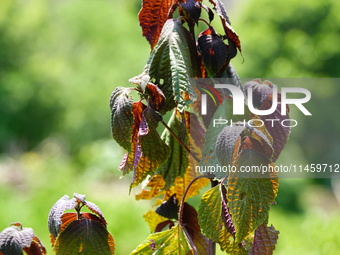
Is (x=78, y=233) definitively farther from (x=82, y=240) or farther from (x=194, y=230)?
(x=194, y=230)

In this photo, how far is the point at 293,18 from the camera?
7.04m

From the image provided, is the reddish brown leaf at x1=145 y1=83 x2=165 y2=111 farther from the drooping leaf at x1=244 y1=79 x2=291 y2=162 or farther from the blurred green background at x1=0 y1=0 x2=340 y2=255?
the blurred green background at x1=0 y1=0 x2=340 y2=255

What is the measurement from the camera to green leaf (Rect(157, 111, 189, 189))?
715 millimetres

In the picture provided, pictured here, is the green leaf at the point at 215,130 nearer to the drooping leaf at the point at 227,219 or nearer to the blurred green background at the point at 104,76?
the drooping leaf at the point at 227,219

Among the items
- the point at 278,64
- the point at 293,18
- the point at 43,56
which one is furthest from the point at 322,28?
the point at 43,56

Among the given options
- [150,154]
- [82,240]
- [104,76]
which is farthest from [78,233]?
[104,76]

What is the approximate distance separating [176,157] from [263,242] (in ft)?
0.49

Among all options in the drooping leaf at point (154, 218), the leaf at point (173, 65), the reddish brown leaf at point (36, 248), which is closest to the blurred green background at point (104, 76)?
the drooping leaf at point (154, 218)

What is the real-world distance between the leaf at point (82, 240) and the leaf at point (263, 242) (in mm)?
152

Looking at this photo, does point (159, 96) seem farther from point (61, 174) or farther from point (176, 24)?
point (61, 174)

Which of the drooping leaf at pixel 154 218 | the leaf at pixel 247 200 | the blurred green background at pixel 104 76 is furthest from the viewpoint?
the blurred green background at pixel 104 76

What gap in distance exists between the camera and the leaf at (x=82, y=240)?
2.04 feet

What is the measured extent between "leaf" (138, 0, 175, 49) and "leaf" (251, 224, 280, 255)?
0.80ft

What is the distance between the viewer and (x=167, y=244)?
25.6 inches
